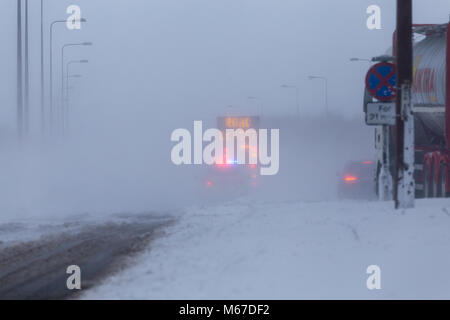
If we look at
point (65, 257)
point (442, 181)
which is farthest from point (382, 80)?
point (442, 181)

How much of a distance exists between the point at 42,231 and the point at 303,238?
7.39 metres

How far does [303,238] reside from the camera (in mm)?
15219

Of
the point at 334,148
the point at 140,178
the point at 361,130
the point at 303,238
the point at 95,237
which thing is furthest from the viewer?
the point at 361,130

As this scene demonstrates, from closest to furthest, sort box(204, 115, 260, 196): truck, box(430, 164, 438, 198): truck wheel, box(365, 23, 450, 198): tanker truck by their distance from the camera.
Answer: box(365, 23, 450, 198): tanker truck → box(430, 164, 438, 198): truck wheel → box(204, 115, 260, 196): truck

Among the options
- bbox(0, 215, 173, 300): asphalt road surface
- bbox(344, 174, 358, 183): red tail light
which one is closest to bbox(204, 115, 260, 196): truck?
bbox(344, 174, 358, 183): red tail light

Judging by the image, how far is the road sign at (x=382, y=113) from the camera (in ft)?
62.0

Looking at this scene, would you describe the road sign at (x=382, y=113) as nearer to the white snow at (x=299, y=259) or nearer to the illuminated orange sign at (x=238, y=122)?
the white snow at (x=299, y=259)

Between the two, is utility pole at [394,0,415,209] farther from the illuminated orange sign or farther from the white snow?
the illuminated orange sign

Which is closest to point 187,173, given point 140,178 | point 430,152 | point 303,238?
point 140,178

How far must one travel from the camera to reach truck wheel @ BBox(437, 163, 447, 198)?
25653 millimetres

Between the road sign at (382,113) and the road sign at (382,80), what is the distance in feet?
0.66

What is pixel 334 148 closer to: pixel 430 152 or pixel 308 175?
pixel 308 175

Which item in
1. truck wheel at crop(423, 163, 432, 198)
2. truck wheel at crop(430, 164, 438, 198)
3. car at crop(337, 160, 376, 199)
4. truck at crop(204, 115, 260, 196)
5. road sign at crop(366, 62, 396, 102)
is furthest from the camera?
truck at crop(204, 115, 260, 196)

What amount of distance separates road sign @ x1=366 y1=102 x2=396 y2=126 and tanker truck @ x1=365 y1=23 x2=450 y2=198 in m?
3.52
